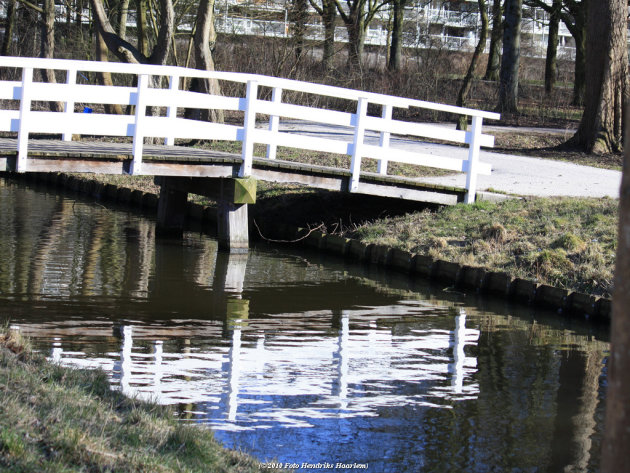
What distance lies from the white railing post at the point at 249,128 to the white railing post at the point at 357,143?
1.79 m

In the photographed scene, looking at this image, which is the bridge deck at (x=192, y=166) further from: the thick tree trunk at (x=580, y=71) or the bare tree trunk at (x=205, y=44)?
the thick tree trunk at (x=580, y=71)

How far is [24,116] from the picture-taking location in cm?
1274

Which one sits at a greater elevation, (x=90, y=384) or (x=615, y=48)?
(x=615, y=48)

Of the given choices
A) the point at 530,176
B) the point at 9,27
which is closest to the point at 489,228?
the point at 530,176

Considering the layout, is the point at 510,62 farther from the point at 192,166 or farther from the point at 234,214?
the point at 192,166

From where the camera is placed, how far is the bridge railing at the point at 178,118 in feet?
42.3

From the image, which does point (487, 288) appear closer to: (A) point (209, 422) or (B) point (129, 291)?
(B) point (129, 291)

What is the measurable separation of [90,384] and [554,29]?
39.5 m

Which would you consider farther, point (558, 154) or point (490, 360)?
point (558, 154)

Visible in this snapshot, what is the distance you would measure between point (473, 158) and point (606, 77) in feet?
28.0

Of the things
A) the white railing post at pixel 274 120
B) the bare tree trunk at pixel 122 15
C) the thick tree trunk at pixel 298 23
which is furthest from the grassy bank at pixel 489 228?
the thick tree trunk at pixel 298 23

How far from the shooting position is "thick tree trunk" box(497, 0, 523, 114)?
34.1 meters

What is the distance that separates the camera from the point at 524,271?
13.2 m

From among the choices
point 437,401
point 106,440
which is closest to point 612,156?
point 437,401
